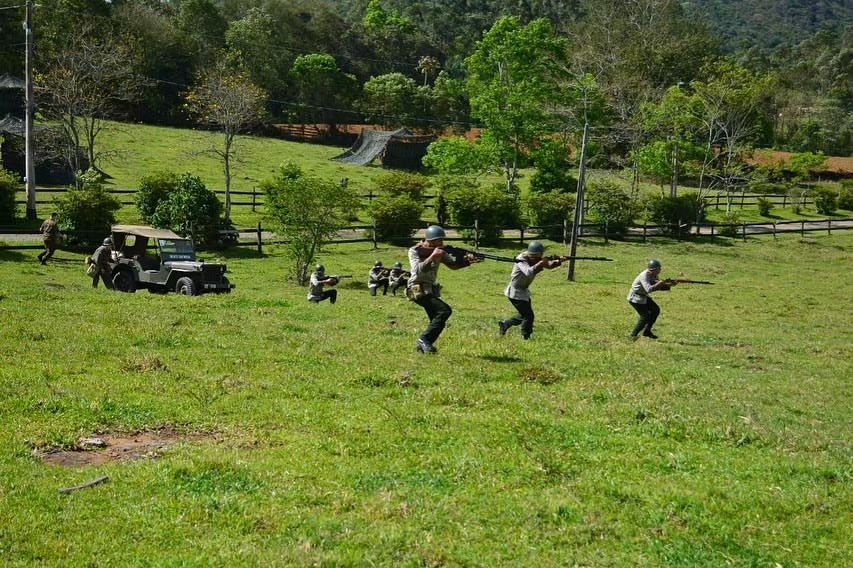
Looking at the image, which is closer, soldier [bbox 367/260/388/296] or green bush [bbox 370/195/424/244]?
soldier [bbox 367/260/388/296]

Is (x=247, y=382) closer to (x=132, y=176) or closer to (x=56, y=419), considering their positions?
(x=56, y=419)

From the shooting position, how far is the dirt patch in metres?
8.00

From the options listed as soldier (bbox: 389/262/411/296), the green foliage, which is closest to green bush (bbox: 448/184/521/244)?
the green foliage

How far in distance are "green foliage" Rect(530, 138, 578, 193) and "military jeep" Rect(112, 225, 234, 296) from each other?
1347 inches

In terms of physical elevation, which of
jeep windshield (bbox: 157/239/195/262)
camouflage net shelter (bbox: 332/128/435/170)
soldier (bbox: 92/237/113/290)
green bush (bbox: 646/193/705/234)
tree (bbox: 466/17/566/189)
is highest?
tree (bbox: 466/17/566/189)

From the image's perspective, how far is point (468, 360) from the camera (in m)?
12.8

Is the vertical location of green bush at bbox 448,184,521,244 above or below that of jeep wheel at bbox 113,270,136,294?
above

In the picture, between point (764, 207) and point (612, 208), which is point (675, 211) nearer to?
point (612, 208)

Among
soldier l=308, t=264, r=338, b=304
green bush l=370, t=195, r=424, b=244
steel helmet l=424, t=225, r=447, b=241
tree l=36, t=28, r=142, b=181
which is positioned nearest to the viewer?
steel helmet l=424, t=225, r=447, b=241

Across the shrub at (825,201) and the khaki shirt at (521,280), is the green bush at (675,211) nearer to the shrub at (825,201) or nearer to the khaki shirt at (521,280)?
the shrub at (825,201)

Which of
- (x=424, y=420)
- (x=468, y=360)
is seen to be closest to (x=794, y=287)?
(x=468, y=360)

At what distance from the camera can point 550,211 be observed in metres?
46.6

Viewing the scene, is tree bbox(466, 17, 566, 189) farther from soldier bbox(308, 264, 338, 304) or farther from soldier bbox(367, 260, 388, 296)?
soldier bbox(308, 264, 338, 304)

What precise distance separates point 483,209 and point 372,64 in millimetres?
70189
